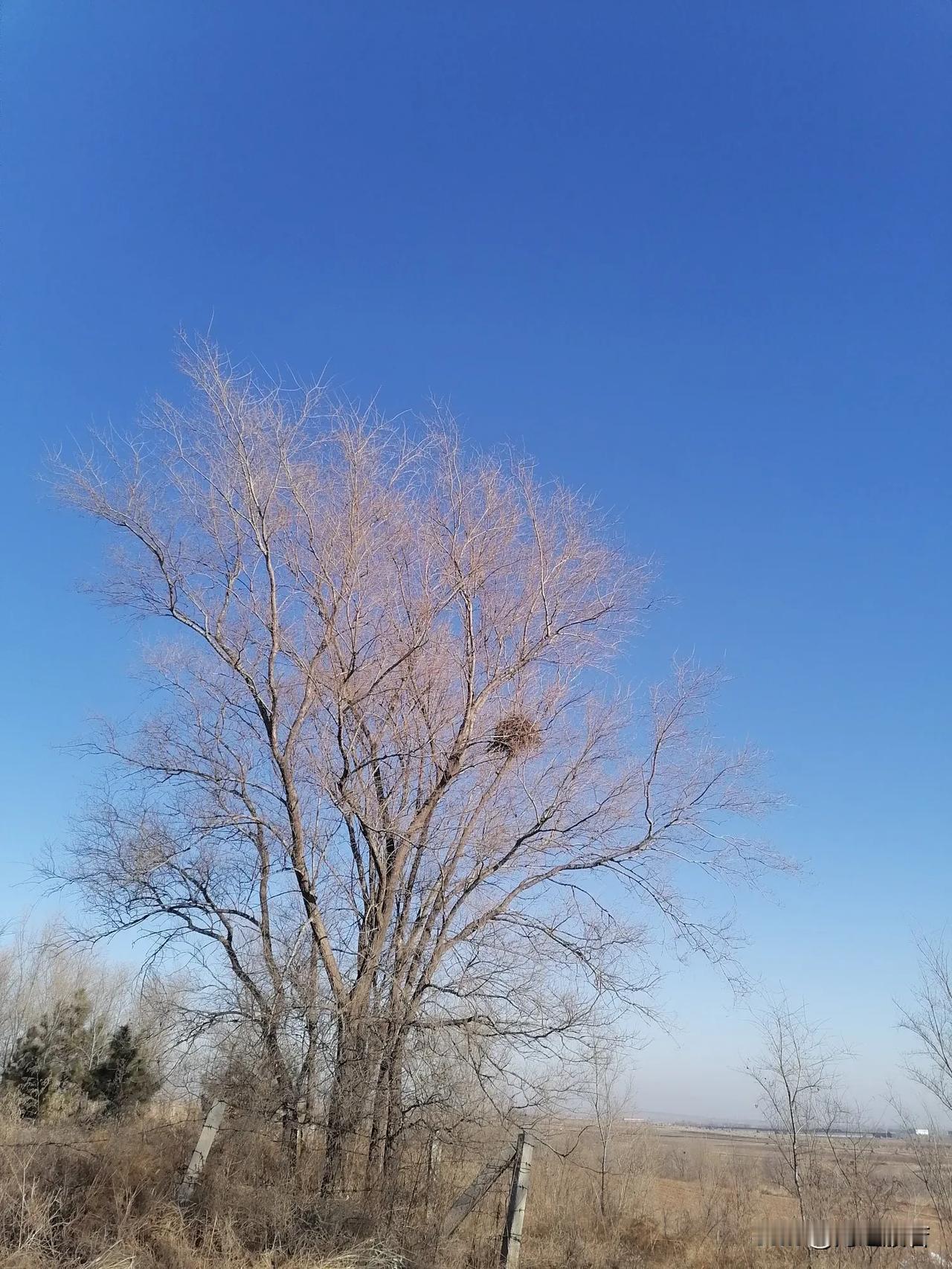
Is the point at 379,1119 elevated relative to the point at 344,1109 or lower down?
lower down

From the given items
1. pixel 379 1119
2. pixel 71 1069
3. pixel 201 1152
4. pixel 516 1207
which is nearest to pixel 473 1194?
pixel 516 1207

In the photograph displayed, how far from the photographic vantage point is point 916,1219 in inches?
603

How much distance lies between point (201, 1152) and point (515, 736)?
635 centimetres

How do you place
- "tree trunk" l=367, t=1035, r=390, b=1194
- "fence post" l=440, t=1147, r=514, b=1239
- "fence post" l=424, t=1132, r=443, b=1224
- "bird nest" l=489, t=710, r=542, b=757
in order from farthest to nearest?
"bird nest" l=489, t=710, r=542, b=757 < "tree trunk" l=367, t=1035, r=390, b=1194 < "fence post" l=424, t=1132, r=443, b=1224 < "fence post" l=440, t=1147, r=514, b=1239

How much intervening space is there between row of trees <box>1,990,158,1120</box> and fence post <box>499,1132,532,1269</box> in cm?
1274

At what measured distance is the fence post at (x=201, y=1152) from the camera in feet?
32.9

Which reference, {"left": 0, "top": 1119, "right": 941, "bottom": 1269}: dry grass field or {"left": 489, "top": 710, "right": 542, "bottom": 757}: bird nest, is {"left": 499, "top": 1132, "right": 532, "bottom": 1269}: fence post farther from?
{"left": 489, "top": 710, "right": 542, "bottom": 757}: bird nest

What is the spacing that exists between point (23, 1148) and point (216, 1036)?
280 centimetres

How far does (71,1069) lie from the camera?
2542 centimetres

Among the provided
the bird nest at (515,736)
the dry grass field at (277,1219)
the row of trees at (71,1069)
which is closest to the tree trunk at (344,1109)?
the dry grass field at (277,1219)

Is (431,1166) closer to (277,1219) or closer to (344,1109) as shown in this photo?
(344,1109)

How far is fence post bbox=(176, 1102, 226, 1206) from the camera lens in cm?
1002

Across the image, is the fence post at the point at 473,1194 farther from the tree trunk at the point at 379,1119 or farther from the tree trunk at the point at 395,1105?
the tree trunk at the point at 379,1119

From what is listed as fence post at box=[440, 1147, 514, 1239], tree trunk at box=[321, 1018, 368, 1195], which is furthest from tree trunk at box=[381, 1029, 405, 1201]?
fence post at box=[440, 1147, 514, 1239]
